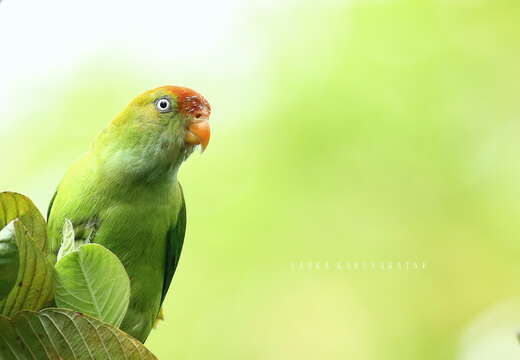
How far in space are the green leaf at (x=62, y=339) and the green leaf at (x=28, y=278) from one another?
3cm

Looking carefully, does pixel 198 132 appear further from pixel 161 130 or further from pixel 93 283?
pixel 93 283

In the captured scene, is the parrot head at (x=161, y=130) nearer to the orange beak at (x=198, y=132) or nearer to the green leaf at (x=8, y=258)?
the orange beak at (x=198, y=132)

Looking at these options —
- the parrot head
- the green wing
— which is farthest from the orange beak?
the green wing

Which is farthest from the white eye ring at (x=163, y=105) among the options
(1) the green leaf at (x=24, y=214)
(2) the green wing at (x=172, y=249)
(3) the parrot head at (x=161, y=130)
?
(1) the green leaf at (x=24, y=214)

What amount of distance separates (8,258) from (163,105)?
69cm

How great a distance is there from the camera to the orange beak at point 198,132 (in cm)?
97

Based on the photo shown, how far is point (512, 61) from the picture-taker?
2988mm

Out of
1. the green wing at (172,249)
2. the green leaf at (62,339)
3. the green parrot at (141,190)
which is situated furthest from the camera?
the green wing at (172,249)

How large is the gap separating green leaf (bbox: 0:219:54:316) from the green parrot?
553 mm

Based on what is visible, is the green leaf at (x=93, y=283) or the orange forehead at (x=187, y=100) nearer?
the green leaf at (x=93, y=283)

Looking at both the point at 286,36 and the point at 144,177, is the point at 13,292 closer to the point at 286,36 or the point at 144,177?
the point at 144,177

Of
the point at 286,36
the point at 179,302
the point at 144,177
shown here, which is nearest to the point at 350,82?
the point at 286,36

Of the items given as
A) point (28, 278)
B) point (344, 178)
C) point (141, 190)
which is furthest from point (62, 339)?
point (344, 178)

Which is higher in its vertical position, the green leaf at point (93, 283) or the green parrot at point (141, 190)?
the green leaf at point (93, 283)
